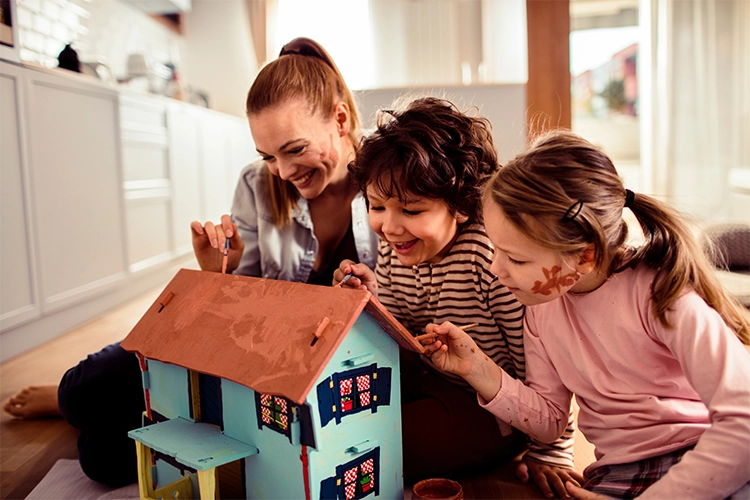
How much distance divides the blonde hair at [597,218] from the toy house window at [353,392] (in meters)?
0.33

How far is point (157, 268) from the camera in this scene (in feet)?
11.0

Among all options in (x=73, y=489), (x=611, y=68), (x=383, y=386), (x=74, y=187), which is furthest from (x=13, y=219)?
(x=611, y=68)

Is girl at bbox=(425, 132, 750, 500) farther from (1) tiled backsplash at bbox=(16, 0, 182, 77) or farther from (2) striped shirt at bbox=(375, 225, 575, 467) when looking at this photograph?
(1) tiled backsplash at bbox=(16, 0, 182, 77)

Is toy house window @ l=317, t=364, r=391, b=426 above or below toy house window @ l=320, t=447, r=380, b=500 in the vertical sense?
above

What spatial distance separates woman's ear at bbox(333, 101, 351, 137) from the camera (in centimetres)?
159

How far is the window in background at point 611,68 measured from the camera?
6438mm

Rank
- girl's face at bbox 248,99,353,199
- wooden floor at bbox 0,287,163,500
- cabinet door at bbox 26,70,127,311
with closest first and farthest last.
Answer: wooden floor at bbox 0,287,163,500, girl's face at bbox 248,99,353,199, cabinet door at bbox 26,70,127,311

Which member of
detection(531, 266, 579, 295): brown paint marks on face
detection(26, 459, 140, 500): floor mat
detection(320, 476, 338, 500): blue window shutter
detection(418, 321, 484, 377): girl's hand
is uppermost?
detection(531, 266, 579, 295): brown paint marks on face

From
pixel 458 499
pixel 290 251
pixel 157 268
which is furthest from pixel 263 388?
pixel 157 268

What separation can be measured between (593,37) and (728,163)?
7.28 feet

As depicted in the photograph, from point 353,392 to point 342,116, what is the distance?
2.69 ft

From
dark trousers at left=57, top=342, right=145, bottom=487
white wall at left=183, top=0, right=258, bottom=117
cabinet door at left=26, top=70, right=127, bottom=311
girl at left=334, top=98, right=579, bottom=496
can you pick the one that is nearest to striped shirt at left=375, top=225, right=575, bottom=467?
girl at left=334, top=98, right=579, bottom=496

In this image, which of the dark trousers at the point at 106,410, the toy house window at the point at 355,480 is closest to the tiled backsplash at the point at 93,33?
the dark trousers at the point at 106,410

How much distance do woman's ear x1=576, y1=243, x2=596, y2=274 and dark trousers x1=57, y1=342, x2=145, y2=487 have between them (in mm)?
918
